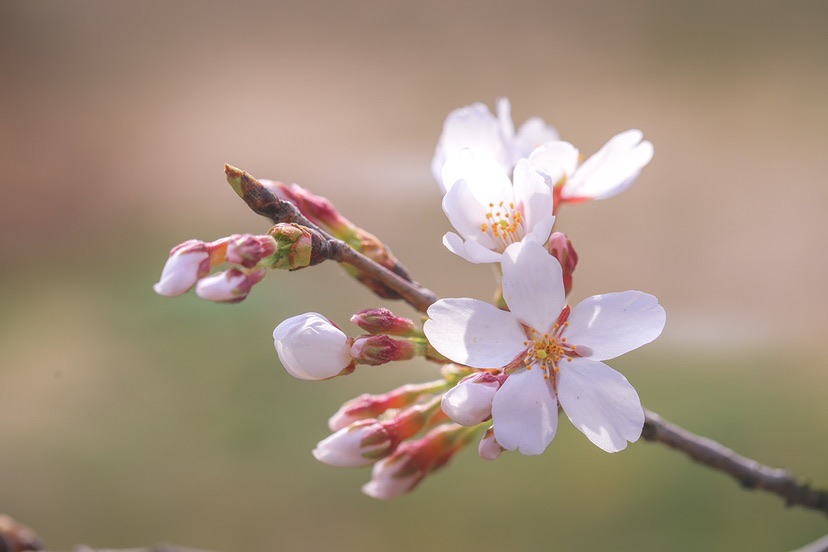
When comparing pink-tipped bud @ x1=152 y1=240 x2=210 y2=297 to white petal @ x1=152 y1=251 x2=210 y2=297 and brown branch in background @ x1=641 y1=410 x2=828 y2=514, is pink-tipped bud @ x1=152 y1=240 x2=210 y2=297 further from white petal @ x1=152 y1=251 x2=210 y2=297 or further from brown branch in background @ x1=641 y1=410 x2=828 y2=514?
brown branch in background @ x1=641 y1=410 x2=828 y2=514

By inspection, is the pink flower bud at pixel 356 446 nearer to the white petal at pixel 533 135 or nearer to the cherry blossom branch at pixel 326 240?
the cherry blossom branch at pixel 326 240

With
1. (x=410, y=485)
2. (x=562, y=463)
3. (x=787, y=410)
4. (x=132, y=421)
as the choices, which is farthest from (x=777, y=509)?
(x=132, y=421)

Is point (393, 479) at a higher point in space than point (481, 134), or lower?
lower

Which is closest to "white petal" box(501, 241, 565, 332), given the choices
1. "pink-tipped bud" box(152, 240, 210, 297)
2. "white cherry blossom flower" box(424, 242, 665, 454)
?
"white cherry blossom flower" box(424, 242, 665, 454)

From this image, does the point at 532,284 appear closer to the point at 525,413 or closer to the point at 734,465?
the point at 525,413

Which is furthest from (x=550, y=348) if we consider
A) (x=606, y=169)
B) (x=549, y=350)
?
(x=606, y=169)

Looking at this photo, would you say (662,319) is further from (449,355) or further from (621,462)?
(621,462)

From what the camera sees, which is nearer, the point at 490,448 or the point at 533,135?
the point at 490,448

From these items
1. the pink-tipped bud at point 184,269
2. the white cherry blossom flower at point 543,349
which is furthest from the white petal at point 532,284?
the pink-tipped bud at point 184,269
